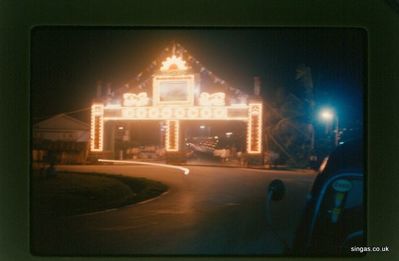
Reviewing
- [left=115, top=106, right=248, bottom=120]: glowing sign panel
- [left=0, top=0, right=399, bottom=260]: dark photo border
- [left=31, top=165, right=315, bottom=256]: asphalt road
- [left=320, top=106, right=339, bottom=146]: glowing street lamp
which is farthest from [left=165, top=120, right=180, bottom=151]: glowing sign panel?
[left=320, top=106, right=339, bottom=146]: glowing street lamp

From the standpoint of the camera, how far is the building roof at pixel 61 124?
117 inches

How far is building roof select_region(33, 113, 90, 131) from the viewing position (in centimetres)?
296

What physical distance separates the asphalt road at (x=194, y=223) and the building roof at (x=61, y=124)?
27cm

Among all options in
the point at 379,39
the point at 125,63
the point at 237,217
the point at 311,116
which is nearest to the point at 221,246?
the point at 237,217

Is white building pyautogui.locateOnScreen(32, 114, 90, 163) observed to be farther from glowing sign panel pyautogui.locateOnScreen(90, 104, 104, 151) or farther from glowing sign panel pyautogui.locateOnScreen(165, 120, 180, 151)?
glowing sign panel pyautogui.locateOnScreen(165, 120, 180, 151)

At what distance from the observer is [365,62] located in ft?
9.64

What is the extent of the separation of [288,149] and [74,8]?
1.63m

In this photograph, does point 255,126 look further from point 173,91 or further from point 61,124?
point 61,124

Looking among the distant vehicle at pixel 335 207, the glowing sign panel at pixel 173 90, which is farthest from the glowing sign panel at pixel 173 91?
the distant vehicle at pixel 335 207

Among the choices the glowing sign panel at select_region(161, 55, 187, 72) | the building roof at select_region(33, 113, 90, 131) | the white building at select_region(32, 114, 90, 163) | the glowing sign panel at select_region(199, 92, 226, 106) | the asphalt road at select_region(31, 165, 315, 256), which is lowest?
the asphalt road at select_region(31, 165, 315, 256)

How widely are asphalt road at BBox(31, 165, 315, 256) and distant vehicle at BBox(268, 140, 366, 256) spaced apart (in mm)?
66

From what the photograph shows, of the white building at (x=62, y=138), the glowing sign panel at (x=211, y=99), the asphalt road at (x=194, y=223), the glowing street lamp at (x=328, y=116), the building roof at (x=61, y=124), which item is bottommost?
the asphalt road at (x=194, y=223)

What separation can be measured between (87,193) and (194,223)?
0.72 m

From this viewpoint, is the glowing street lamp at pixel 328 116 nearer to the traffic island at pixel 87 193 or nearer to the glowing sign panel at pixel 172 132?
the glowing sign panel at pixel 172 132
